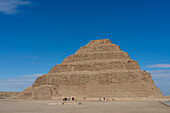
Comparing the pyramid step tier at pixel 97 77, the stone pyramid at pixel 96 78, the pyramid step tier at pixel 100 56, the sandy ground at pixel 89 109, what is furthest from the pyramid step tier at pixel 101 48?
the sandy ground at pixel 89 109

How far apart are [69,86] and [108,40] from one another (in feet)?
66.5

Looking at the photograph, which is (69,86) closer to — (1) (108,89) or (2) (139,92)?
(1) (108,89)

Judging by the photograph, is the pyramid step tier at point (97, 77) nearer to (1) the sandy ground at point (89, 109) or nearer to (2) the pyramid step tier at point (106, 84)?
(2) the pyramid step tier at point (106, 84)

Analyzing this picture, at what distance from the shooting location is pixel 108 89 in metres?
51.9

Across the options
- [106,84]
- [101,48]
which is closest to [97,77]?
[106,84]

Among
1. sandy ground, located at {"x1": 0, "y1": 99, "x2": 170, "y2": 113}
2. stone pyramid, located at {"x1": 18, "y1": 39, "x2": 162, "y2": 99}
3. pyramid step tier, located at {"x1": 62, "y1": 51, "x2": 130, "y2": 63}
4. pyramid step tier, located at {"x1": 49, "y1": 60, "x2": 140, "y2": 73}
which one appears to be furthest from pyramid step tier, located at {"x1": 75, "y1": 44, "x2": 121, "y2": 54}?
sandy ground, located at {"x1": 0, "y1": 99, "x2": 170, "y2": 113}

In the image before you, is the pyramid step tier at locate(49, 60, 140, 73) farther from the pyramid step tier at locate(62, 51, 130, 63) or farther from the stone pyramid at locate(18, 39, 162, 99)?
the pyramid step tier at locate(62, 51, 130, 63)

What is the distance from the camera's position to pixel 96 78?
54.7 meters

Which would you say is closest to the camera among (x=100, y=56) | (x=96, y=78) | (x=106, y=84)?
(x=106, y=84)

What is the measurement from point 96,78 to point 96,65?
4517 mm

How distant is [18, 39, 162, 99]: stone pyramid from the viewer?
167ft

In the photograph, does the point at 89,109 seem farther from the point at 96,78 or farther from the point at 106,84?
the point at 96,78

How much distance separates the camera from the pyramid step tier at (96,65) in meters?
56.2

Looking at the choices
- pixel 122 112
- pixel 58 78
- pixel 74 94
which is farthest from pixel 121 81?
pixel 122 112
